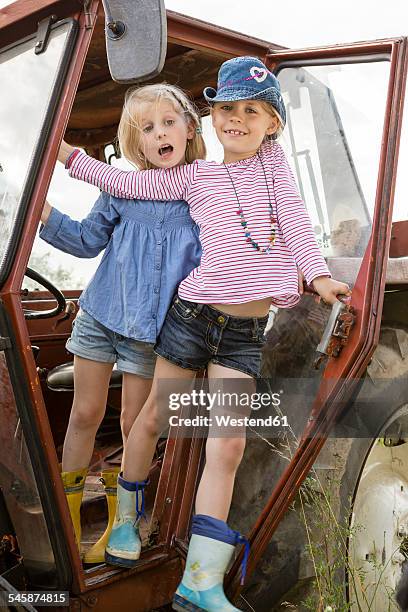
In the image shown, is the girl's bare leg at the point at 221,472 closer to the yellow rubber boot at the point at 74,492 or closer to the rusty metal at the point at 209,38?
the yellow rubber boot at the point at 74,492

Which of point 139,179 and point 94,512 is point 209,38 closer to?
point 139,179

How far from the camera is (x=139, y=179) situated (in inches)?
93.3

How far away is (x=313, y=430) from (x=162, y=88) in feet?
3.66

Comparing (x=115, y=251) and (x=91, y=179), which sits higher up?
(x=91, y=179)

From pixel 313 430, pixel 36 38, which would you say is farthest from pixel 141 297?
pixel 36 38

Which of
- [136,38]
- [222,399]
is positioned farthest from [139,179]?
[222,399]

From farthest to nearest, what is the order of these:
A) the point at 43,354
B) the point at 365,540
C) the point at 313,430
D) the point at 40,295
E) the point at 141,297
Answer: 1. the point at 40,295
2. the point at 43,354
3. the point at 365,540
4. the point at 141,297
5. the point at 313,430

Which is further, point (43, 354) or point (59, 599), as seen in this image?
point (43, 354)

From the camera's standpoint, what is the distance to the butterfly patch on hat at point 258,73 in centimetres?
227

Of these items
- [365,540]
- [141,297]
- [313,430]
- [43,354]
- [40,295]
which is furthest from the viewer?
[40,295]

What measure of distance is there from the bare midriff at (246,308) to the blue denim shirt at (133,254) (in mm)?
184

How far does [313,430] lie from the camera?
2.15 metres

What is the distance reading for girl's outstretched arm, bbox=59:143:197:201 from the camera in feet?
7.73

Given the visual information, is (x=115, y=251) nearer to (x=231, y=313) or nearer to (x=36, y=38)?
(x=231, y=313)
